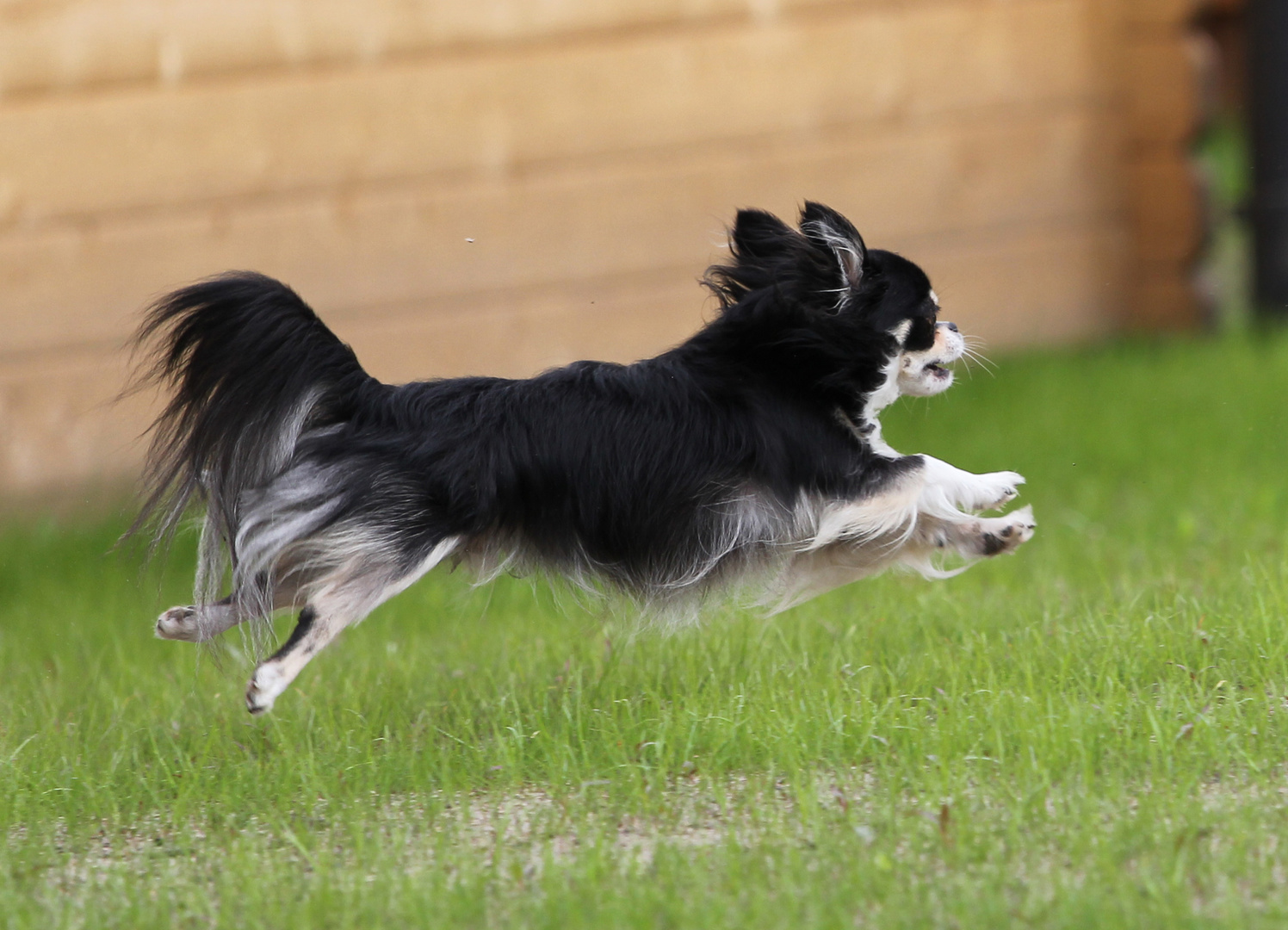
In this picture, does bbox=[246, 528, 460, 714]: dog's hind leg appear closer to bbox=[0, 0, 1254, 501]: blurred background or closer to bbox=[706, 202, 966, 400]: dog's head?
bbox=[706, 202, 966, 400]: dog's head

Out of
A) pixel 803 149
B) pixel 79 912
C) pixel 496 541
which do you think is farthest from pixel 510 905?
pixel 803 149

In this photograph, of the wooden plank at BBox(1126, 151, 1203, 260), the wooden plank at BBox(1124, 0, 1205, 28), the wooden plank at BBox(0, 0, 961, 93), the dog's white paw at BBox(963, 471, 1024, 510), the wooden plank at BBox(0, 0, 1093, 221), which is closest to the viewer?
the dog's white paw at BBox(963, 471, 1024, 510)

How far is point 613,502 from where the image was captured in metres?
3.80

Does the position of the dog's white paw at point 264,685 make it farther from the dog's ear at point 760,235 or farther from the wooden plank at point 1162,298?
the wooden plank at point 1162,298

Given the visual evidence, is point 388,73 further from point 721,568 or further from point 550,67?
point 721,568

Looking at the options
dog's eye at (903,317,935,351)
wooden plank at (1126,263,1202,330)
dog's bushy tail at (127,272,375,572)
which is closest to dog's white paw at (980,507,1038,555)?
dog's eye at (903,317,935,351)

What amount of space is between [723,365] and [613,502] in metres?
0.49

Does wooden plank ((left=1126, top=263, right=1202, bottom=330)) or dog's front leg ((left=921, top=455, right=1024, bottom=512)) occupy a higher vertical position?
dog's front leg ((left=921, top=455, right=1024, bottom=512))

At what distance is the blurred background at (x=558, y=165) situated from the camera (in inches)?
277

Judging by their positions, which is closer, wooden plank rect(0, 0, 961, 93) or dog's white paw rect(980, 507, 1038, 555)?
dog's white paw rect(980, 507, 1038, 555)

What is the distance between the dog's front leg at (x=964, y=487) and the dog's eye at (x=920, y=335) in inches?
12.0

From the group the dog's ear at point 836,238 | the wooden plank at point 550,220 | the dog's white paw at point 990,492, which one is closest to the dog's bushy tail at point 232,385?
the dog's ear at point 836,238

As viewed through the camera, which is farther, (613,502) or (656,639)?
(656,639)

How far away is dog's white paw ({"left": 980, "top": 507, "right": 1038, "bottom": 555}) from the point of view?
13.3 ft
